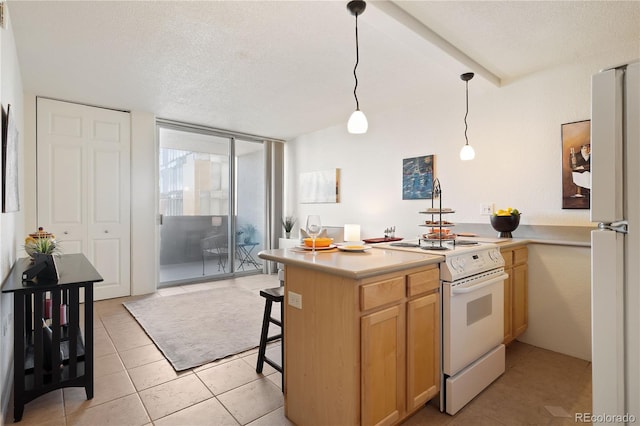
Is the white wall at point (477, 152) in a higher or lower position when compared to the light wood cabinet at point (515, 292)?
higher

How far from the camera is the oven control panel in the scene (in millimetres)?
1832

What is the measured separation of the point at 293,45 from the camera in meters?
2.49

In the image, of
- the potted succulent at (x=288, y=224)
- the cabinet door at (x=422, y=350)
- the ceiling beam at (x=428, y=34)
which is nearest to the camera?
the cabinet door at (x=422, y=350)

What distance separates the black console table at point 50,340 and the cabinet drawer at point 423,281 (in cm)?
191

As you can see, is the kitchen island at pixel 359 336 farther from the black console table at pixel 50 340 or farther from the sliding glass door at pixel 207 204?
the sliding glass door at pixel 207 204

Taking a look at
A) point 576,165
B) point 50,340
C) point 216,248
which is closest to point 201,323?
point 50,340

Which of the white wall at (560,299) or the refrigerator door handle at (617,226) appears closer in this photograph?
the refrigerator door handle at (617,226)

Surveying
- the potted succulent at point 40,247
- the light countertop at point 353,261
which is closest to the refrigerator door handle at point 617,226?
the light countertop at point 353,261

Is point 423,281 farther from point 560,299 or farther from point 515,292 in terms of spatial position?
point 560,299

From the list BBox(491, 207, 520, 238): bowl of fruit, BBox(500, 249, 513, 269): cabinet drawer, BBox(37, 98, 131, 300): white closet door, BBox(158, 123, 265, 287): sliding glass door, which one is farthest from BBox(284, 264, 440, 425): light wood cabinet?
BBox(158, 123, 265, 287): sliding glass door

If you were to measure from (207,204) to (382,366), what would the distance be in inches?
172

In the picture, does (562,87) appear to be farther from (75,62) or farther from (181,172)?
(181,172)

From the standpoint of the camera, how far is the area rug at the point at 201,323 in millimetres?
2607

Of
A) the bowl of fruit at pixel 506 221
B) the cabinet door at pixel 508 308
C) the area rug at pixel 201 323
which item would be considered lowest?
the area rug at pixel 201 323
